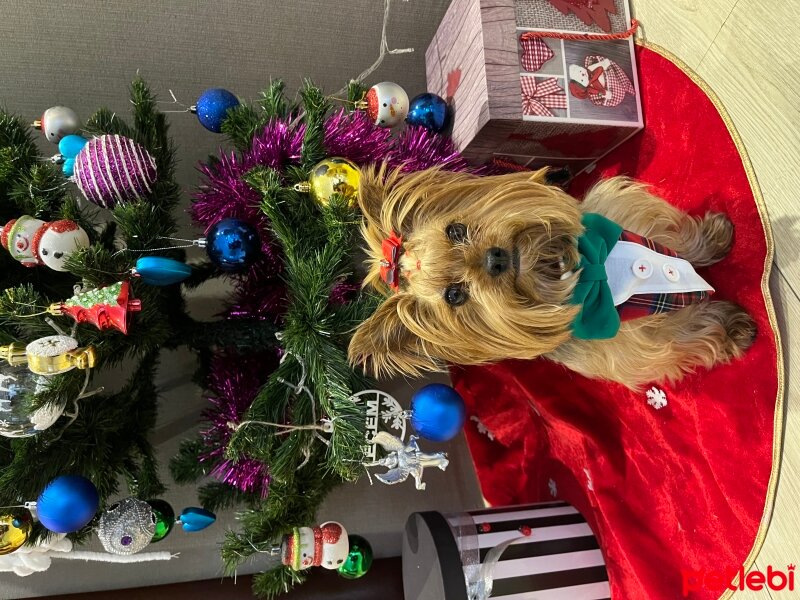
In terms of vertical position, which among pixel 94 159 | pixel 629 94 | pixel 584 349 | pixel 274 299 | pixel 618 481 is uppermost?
pixel 629 94

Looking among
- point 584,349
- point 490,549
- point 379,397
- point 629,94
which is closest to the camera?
point 379,397

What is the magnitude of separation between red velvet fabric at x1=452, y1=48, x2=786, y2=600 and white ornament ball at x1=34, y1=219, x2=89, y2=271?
130cm

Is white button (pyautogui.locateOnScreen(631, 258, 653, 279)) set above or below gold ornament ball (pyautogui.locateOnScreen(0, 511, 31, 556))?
above

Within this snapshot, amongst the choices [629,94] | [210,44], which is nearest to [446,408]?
[629,94]

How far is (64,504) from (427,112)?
48.2 inches

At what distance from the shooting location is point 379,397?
116cm

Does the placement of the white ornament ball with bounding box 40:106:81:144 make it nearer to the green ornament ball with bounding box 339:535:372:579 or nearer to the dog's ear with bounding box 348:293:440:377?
the dog's ear with bounding box 348:293:440:377

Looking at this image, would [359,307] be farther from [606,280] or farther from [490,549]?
[490,549]

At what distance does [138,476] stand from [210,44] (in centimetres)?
125

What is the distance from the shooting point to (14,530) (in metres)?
0.98

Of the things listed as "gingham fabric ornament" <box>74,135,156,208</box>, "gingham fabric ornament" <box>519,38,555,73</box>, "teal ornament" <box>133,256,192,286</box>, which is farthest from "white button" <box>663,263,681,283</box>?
"gingham fabric ornament" <box>74,135,156,208</box>

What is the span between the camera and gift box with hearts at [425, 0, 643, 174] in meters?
1.39

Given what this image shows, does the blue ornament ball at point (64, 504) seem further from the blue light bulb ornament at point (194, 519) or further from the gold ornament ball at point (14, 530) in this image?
the blue light bulb ornament at point (194, 519)

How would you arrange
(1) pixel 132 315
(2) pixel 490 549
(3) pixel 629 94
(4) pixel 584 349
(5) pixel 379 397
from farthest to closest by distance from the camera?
(3) pixel 629 94, (2) pixel 490 549, (4) pixel 584 349, (5) pixel 379 397, (1) pixel 132 315
